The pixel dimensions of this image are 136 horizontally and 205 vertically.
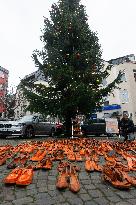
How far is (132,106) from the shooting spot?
44.0 metres

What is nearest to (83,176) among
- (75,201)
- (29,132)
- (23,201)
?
(75,201)

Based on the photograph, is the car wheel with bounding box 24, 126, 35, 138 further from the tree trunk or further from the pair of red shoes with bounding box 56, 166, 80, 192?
the pair of red shoes with bounding box 56, 166, 80, 192

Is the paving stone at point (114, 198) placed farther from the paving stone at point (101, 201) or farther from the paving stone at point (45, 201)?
the paving stone at point (45, 201)

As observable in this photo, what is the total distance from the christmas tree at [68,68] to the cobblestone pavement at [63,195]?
1191 centimetres

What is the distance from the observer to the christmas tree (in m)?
17.5

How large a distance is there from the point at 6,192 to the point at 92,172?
6.54ft

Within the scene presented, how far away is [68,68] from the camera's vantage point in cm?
1727

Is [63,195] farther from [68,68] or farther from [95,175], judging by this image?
[68,68]

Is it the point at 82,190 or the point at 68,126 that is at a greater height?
the point at 68,126

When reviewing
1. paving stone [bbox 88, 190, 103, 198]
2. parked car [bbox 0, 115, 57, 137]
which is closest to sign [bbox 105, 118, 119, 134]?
A: parked car [bbox 0, 115, 57, 137]

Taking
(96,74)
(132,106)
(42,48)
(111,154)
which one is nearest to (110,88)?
(96,74)

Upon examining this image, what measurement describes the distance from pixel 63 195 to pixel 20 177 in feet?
3.37

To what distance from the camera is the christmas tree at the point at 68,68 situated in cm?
1745

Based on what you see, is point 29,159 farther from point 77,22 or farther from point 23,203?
point 77,22
